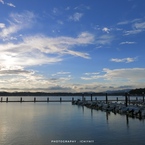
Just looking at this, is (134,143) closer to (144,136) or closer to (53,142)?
(144,136)

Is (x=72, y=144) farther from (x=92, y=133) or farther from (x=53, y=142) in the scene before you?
(x=92, y=133)

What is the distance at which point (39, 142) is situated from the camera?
2481 cm

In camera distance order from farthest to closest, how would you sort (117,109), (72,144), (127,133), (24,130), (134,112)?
1. (117,109)
2. (134,112)
3. (24,130)
4. (127,133)
5. (72,144)

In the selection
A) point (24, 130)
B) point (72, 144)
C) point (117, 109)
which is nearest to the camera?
point (72, 144)

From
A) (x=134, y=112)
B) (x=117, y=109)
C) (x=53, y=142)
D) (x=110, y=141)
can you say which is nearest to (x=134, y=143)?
(x=110, y=141)

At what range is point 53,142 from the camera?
24.7 m

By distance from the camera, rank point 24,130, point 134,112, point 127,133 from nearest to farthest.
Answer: point 127,133 < point 24,130 < point 134,112

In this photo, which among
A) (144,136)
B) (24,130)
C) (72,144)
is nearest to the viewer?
(72,144)

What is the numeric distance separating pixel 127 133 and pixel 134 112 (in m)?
19.1

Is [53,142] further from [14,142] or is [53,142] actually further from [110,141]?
[110,141]

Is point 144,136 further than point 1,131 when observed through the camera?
No

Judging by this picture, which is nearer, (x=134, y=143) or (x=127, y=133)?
(x=134, y=143)

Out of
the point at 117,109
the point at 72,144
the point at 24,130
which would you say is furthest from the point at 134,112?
the point at 72,144

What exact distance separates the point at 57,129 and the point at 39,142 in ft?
24.5
